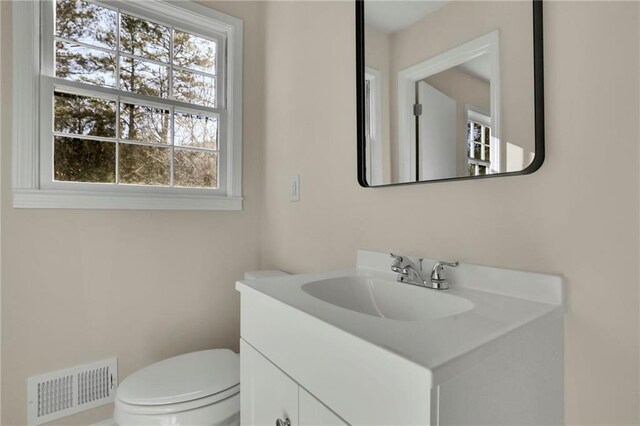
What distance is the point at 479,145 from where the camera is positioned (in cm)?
87

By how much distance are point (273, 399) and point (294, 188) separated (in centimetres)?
99

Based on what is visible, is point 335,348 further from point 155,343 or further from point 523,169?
point 155,343

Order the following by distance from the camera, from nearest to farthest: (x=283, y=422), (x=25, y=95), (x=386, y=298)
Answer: (x=283, y=422), (x=386, y=298), (x=25, y=95)

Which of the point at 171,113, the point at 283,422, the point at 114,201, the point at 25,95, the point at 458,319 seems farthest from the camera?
the point at 171,113

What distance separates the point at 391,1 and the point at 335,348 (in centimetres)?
109

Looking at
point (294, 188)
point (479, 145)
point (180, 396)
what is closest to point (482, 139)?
point (479, 145)

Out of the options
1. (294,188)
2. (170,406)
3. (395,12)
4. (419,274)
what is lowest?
(170,406)

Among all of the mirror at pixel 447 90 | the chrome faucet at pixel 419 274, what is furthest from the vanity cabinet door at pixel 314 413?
the mirror at pixel 447 90

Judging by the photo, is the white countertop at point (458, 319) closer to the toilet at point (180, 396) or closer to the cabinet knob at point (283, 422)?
the cabinet knob at point (283, 422)

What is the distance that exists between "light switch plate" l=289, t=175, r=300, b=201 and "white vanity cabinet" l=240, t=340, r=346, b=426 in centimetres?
80

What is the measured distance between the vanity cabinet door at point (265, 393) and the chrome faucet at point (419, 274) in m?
0.42

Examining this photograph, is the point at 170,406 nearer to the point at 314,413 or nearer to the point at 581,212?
the point at 314,413

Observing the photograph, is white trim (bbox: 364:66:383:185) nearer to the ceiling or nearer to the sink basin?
the ceiling

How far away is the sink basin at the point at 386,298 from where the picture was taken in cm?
83
